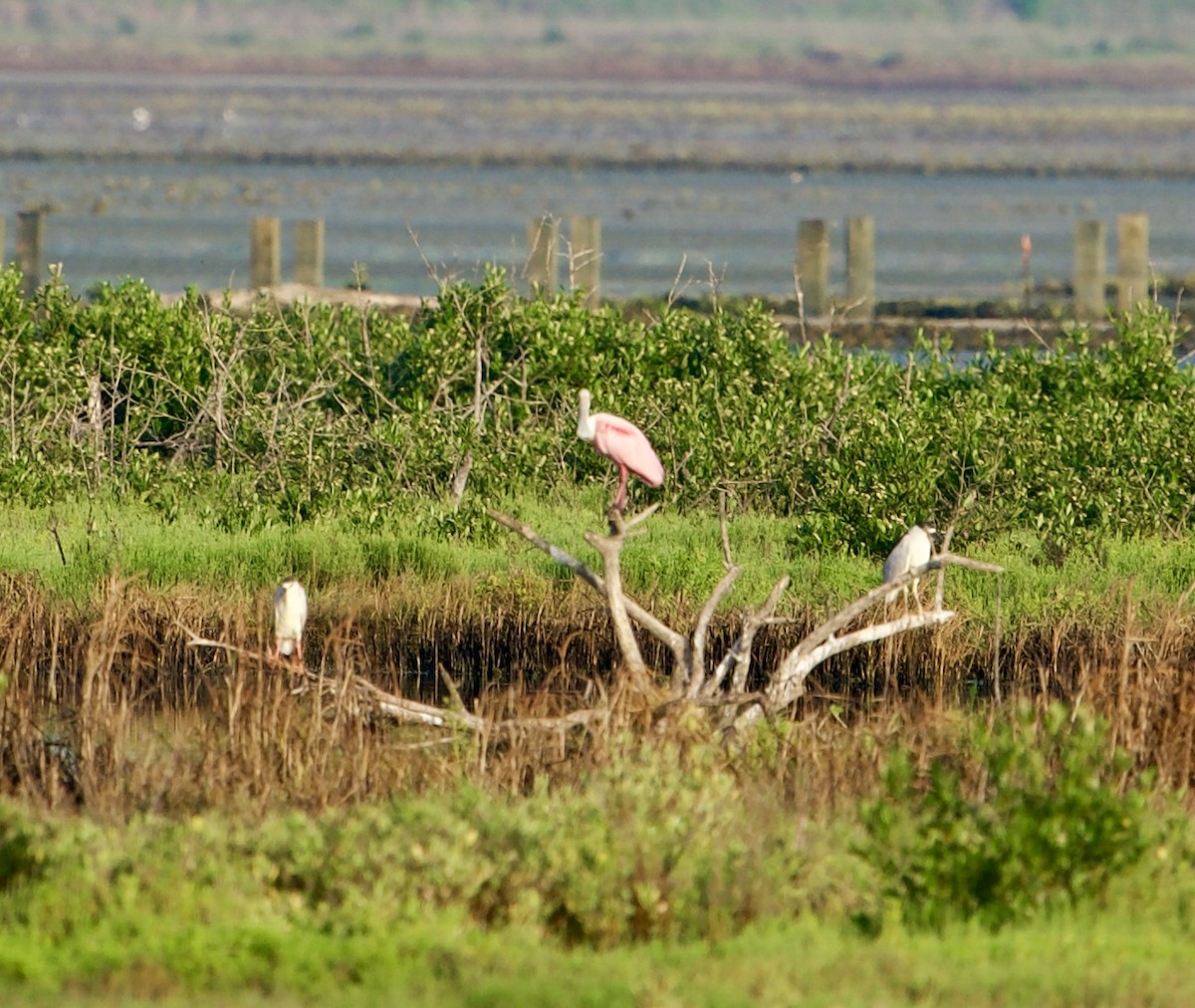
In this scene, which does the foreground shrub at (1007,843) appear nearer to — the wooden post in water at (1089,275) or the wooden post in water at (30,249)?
the wooden post in water at (30,249)

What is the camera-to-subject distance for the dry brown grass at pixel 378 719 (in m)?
9.36

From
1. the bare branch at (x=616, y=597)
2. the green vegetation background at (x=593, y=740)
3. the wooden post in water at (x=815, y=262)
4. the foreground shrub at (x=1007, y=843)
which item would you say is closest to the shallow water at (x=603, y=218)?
the wooden post in water at (x=815, y=262)

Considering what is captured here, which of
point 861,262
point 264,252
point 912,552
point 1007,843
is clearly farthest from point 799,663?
point 861,262

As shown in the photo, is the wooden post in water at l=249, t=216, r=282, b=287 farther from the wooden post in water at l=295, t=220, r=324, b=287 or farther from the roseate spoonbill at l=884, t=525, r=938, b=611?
the roseate spoonbill at l=884, t=525, r=938, b=611

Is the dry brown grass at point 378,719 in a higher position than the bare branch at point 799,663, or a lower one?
lower

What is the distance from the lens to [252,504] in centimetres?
1485

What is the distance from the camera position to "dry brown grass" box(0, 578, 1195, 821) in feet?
30.7

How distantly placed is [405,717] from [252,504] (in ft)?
16.4

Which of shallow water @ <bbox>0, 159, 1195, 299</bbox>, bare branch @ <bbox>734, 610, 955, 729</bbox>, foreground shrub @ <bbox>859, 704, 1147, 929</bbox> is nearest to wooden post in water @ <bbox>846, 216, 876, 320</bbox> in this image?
shallow water @ <bbox>0, 159, 1195, 299</bbox>

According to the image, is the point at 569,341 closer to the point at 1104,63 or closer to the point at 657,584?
the point at 657,584

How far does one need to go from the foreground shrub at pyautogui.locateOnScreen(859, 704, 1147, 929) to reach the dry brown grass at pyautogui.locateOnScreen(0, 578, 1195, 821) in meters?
0.65

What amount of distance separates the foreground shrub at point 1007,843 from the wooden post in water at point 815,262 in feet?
66.4

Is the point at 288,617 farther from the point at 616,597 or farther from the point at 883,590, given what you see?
the point at 883,590

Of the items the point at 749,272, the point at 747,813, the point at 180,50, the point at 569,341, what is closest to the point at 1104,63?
the point at 180,50
